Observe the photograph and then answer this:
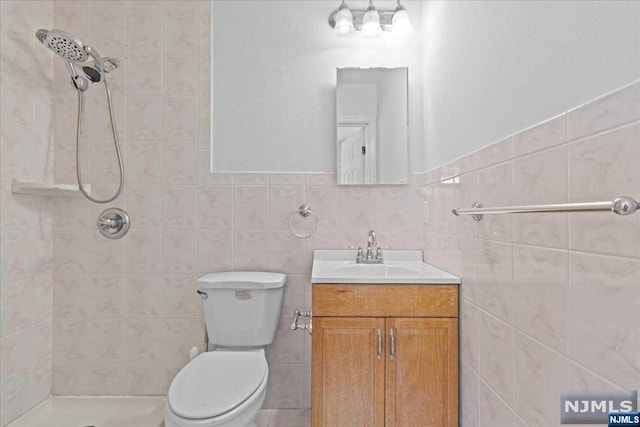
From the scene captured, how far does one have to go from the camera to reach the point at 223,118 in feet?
6.88

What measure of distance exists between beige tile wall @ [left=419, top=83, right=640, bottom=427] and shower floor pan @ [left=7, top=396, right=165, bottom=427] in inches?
61.2

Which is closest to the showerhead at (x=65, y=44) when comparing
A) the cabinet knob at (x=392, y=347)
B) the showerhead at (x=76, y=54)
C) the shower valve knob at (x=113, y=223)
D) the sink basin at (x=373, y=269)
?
the showerhead at (x=76, y=54)

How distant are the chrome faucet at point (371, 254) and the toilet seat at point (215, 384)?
709 millimetres

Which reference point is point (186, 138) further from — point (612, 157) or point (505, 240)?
point (612, 157)

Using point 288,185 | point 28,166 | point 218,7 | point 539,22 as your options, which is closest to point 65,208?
point 28,166

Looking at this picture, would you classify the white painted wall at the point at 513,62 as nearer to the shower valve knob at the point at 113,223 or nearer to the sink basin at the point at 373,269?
the sink basin at the point at 373,269

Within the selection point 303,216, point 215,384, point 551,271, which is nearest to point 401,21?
point 303,216

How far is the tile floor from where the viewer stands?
72.3 inches

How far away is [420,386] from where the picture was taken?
1.48 metres

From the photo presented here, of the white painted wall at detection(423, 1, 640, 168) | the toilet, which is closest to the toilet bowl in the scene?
the toilet

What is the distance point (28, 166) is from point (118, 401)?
133cm

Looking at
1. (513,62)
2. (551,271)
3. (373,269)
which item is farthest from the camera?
(373,269)

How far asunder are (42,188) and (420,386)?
6.43 ft

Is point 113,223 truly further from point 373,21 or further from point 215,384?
point 373,21
